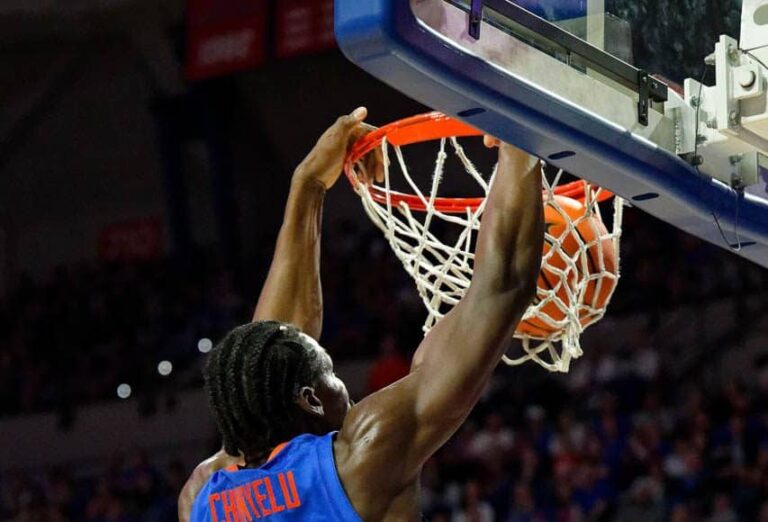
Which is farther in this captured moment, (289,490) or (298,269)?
(298,269)

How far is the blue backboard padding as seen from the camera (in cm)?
185

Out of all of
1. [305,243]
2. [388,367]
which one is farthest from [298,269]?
[388,367]

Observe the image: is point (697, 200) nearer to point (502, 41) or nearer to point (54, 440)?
point (502, 41)

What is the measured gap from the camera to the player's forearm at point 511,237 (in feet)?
6.79

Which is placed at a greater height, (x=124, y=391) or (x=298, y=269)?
(x=298, y=269)

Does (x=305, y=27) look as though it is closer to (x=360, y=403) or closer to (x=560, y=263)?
(x=560, y=263)

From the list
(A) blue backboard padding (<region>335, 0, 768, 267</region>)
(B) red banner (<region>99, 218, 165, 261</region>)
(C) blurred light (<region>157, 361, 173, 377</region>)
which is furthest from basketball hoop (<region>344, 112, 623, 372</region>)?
(B) red banner (<region>99, 218, 165, 261</region>)

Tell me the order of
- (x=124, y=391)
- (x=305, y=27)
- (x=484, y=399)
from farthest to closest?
(x=124, y=391), (x=305, y=27), (x=484, y=399)

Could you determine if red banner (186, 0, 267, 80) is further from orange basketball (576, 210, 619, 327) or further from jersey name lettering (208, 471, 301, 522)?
jersey name lettering (208, 471, 301, 522)

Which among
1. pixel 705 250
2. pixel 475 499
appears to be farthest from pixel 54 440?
pixel 705 250

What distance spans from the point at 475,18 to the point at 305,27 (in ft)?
26.3

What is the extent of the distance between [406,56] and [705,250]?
6930 millimetres

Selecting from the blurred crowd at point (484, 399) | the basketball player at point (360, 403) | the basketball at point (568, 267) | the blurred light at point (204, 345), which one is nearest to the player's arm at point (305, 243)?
the basketball at point (568, 267)

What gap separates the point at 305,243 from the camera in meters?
3.02
